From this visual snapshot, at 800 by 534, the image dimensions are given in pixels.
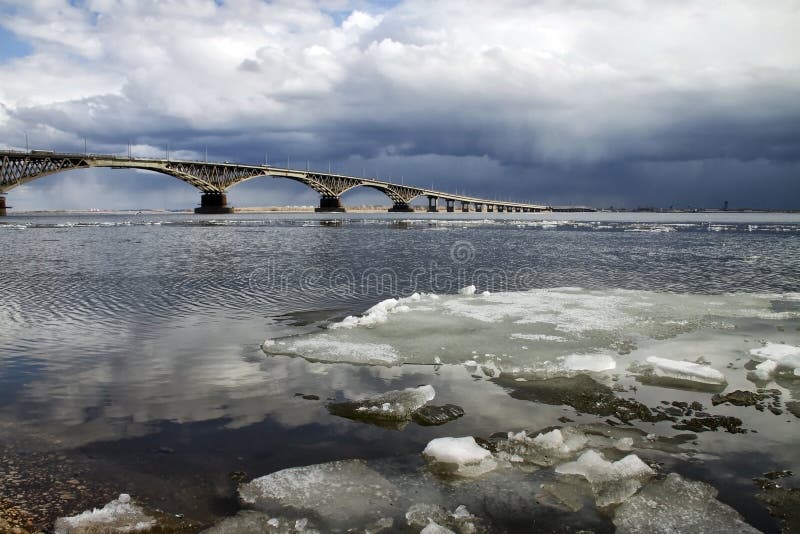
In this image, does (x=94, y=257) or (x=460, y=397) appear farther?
(x=94, y=257)

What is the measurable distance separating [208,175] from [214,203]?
12042 mm

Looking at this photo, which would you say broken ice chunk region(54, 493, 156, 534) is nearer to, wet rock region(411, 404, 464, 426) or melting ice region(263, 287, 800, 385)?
wet rock region(411, 404, 464, 426)

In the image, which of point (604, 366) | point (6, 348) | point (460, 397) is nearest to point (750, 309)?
point (604, 366)

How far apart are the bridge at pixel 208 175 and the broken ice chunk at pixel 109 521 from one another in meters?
90.4

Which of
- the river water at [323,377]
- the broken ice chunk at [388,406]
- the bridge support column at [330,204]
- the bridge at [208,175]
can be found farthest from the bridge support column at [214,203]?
the broken ice chunk at [388,406]

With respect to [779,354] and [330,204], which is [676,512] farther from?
[330,204]

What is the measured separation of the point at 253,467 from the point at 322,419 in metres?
1.31

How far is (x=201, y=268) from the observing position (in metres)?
22.3

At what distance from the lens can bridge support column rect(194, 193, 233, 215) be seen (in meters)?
117

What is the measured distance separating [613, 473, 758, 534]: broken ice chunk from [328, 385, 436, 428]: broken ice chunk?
2.69 metres

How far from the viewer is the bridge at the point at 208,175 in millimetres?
78688

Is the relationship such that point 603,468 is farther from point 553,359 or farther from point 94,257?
point 94,257

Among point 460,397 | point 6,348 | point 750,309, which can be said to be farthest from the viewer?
point 750,309

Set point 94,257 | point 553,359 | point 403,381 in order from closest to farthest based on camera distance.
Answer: point 403,381
point 553,359
point 94,257
